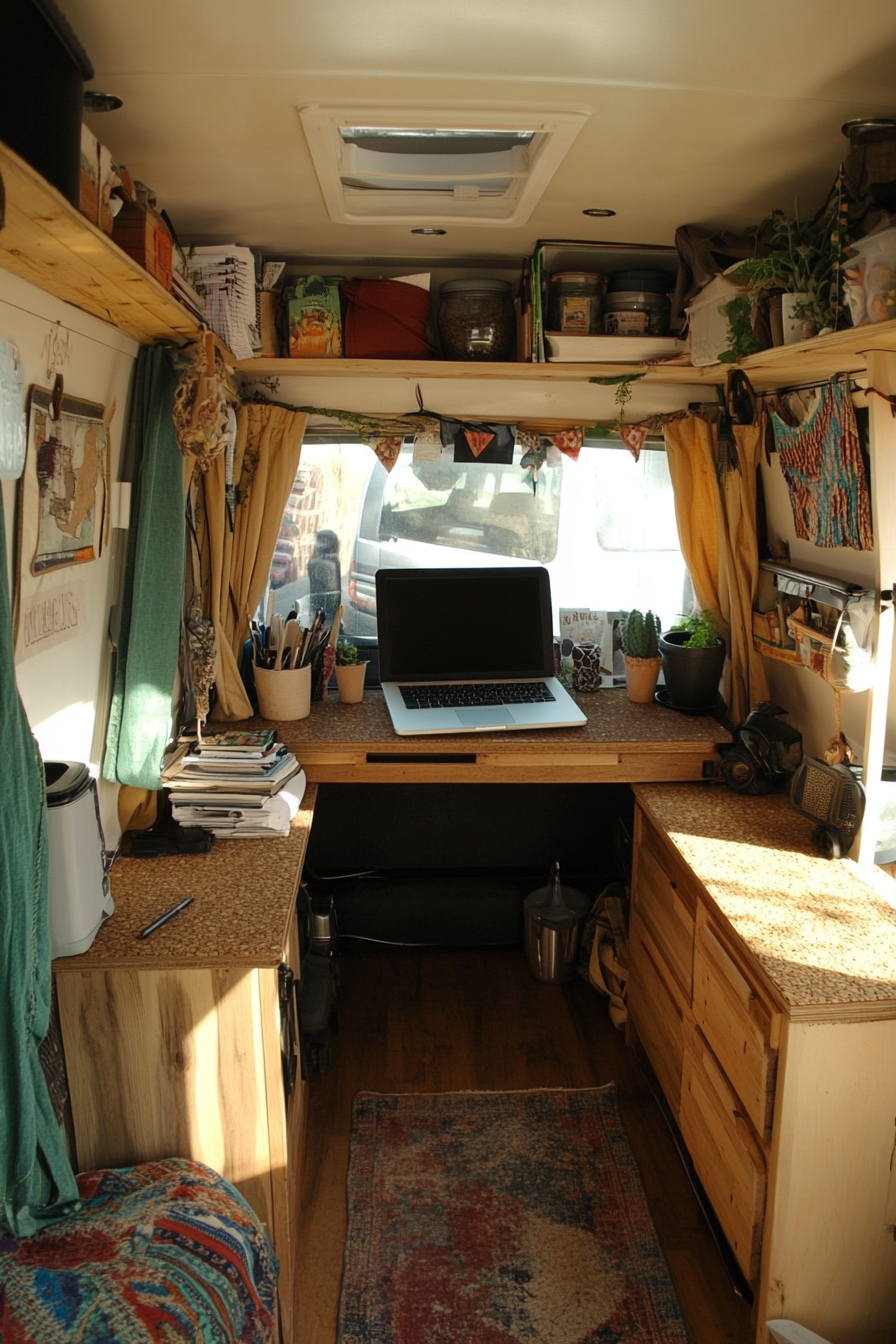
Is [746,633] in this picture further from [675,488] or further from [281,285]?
[281,285]

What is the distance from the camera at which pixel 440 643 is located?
308cm

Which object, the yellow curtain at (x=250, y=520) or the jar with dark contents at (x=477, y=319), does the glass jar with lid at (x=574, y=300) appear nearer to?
the jar with dark contents at (x=477, y=319)

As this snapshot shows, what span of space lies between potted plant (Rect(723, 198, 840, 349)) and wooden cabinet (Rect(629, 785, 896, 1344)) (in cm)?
116

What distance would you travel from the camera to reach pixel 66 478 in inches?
75.4

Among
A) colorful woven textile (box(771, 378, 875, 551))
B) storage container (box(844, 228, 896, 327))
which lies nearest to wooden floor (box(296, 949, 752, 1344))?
colorful woven textile (box(771, 378, 875, 551))

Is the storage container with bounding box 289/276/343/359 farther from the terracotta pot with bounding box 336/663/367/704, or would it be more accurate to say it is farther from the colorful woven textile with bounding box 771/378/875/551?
the colorful woven textile with bounding box 771/378/875/551

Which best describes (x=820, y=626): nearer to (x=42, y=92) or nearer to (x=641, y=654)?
(x=641, y=654)

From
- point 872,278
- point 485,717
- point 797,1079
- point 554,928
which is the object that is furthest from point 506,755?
point 872,278

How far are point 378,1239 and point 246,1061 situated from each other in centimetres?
73

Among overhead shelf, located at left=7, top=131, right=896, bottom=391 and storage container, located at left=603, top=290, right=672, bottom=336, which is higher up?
storage container, located at left=603, top=290, right=672, bottom=336

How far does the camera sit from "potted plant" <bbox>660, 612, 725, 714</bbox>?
9.76ft

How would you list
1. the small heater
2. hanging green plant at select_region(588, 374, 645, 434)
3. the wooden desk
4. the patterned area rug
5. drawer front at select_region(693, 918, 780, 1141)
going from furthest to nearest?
1. hanging green plant at select_region(588, 374, 645, 434)
2. the wooden desk
3. the small heater
4. the patterned area rug
5. drawer front at select_region(693, 918, 780, 1141)

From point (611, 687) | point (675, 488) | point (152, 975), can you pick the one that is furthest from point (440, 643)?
point (152, 975)

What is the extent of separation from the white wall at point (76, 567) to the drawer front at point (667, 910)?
4.35ft
